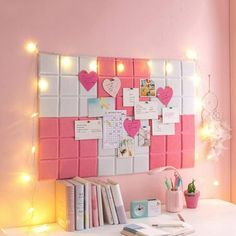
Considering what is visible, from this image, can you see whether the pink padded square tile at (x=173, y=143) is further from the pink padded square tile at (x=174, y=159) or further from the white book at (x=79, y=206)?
the white book at (x=79, y=206)

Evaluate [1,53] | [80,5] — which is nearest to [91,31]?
[80,5]

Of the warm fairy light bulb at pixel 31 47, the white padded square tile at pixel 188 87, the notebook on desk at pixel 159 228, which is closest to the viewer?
the notebook on desk at pixel 159 228

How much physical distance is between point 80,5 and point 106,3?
16 cm

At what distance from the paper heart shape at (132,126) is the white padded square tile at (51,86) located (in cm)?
44

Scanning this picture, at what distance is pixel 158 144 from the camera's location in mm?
2381

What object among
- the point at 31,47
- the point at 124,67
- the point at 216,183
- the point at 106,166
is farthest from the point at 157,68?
the point at 216,183

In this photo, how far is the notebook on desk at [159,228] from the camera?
182cm

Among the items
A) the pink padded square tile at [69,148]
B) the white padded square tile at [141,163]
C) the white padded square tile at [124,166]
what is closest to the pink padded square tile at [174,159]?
the white padded square tile at [141,163]

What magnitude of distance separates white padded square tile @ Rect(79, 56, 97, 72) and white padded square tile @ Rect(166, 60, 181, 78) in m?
0.48

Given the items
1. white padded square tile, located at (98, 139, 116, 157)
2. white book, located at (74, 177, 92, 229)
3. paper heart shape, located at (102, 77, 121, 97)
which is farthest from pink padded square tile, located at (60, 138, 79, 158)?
paper heart shape, located at (102, 77, 121, 97)

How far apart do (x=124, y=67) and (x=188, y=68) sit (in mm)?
450

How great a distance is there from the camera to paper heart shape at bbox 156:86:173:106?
2381 millimetres

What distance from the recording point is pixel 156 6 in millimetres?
2391

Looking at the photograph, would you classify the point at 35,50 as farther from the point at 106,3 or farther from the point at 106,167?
the point at 106,167
